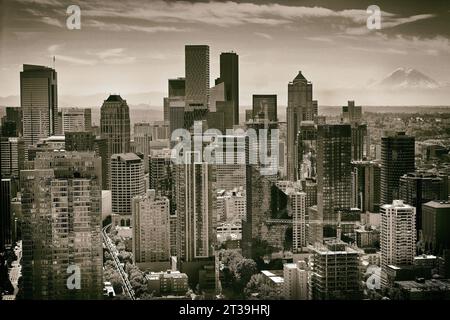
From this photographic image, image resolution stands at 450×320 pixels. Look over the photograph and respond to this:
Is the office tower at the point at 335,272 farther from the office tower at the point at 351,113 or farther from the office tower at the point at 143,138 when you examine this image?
the office tower at the point at 143,138

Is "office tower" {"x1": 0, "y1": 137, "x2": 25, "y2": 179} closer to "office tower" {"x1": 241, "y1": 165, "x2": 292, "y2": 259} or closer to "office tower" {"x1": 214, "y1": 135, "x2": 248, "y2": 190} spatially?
"office tower" {"x1": 214, "y1": 135, "x2": 248, "y2": 190}

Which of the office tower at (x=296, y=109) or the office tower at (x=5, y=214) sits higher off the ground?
the office tower at (x=296, y=109)

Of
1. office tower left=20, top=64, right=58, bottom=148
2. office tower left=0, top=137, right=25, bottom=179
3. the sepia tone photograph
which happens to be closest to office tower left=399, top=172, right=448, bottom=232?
the sepia tone photograph

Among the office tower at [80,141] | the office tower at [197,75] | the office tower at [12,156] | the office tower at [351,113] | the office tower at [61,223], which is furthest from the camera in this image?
the office tower at [351,113]

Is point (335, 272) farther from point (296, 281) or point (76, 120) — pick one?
point (76, 120)

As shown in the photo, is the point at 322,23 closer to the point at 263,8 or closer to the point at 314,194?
the point at 263,8

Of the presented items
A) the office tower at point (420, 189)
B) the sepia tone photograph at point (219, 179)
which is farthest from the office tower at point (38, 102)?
the office tower at point (420, 189)
